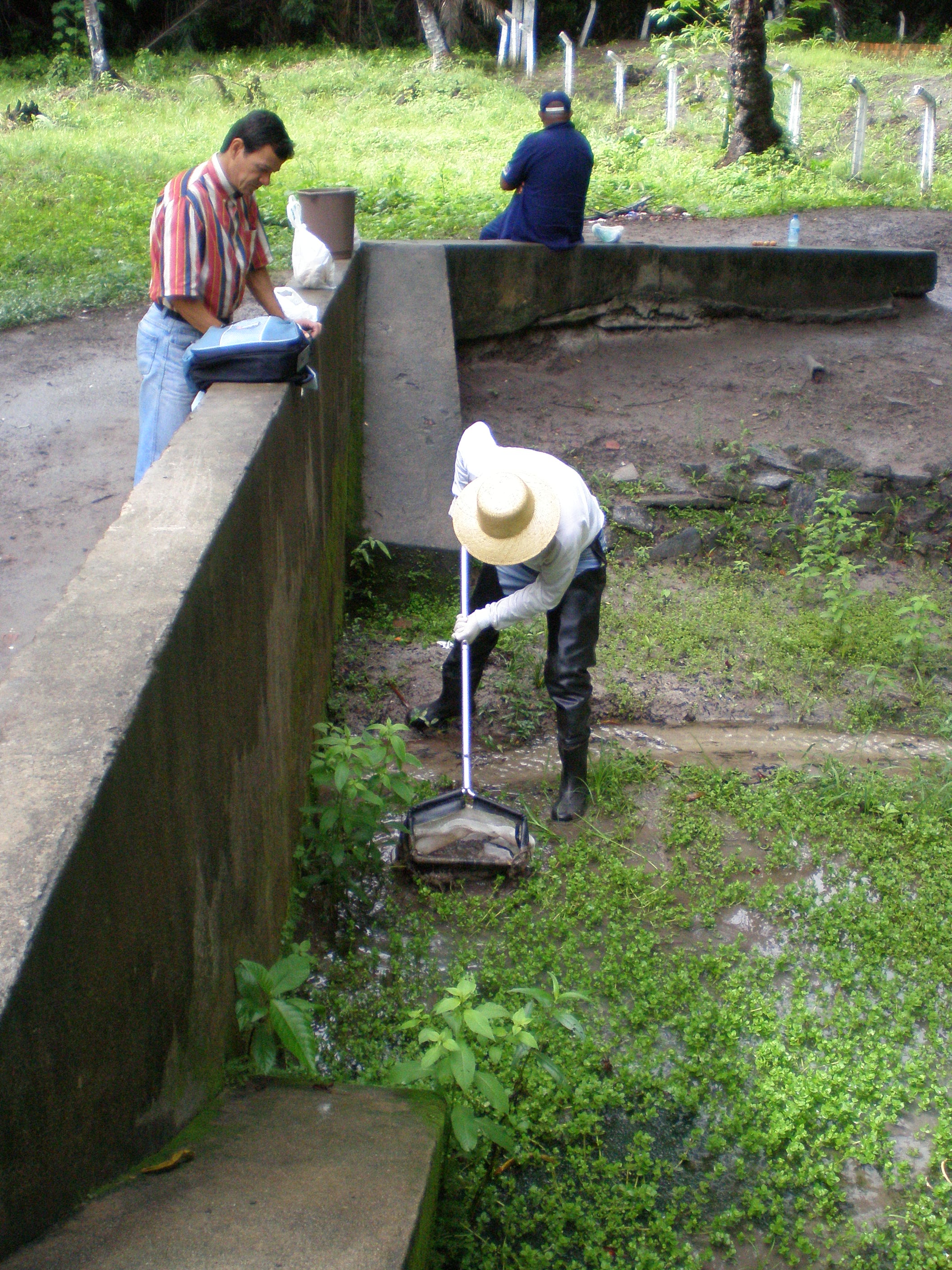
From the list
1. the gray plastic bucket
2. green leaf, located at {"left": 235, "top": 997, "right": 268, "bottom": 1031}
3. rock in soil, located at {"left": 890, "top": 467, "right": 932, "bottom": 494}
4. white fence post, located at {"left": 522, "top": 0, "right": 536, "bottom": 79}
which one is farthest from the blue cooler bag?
white fence post, located at {"left": 522, "top": 0, "right": 536, "bottom": 79}

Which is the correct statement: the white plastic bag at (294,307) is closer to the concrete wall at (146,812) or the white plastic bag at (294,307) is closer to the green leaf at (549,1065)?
the concrete wall at (146,812)

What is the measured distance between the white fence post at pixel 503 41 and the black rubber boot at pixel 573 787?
2244 cm

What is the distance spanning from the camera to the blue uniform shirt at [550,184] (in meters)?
7.47

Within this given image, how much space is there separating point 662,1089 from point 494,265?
614 centimetres

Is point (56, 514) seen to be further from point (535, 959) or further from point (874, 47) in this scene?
point (874, 47)

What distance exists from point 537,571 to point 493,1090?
2.25 metres

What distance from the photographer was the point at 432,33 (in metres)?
21.3

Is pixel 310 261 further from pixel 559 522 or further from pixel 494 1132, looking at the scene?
pixel 494 1132

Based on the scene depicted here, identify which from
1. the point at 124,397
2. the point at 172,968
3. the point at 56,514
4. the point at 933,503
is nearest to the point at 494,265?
the point at 124,397

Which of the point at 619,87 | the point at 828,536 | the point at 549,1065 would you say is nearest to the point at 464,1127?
the point at 549,1065

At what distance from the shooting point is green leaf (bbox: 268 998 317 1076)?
2.19 metres

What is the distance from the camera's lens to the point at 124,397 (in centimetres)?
609

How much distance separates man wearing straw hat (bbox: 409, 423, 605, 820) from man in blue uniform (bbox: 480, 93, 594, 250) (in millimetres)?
4111

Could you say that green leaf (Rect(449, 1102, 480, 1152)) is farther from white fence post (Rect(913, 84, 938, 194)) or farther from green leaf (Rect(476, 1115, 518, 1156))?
white fence post (Rect(913, 84, 938, 194))
